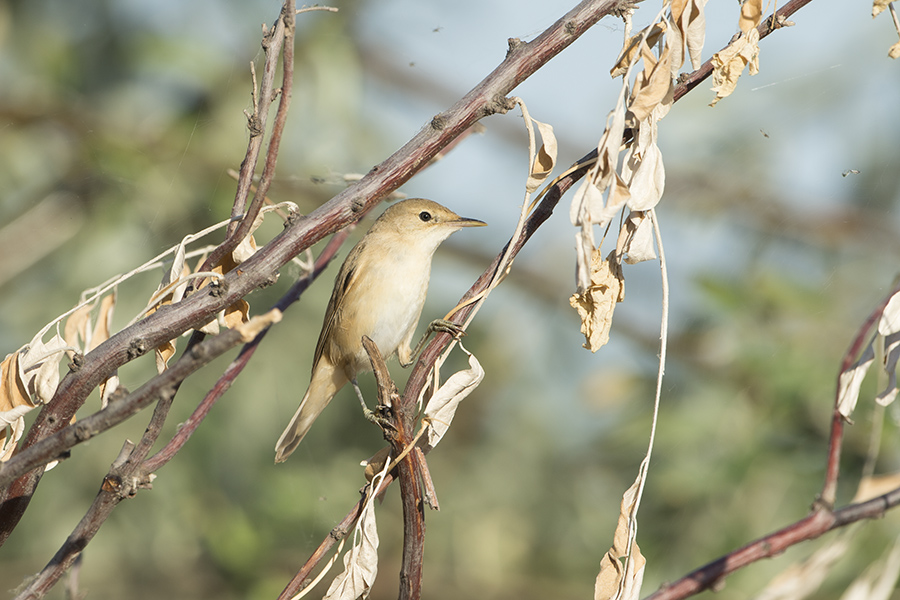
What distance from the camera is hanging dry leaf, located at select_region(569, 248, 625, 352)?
4.64 ft

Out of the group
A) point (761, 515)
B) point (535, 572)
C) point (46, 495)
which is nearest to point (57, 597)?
point (46, 495)

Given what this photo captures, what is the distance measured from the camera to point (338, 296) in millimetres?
3525

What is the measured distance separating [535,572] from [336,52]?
3288mm

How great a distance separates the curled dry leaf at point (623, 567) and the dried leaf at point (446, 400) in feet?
1.16

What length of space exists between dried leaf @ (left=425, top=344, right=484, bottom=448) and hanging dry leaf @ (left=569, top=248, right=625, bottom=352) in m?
0.22

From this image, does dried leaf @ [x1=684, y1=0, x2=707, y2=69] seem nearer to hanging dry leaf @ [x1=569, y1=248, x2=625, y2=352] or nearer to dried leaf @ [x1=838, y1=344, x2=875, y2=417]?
hanging dry leaf @ [x1=569, y1=248, x2=625, y2=352]

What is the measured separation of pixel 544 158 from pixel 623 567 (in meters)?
0.77

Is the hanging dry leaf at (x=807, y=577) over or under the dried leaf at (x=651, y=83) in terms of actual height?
under

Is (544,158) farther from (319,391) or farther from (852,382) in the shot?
(319,391)

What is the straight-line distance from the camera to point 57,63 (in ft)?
12.9

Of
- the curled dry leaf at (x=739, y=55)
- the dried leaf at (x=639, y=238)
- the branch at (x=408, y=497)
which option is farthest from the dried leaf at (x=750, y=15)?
the branch at (x=408, y=497)

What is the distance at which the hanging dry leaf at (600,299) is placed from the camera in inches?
55.7

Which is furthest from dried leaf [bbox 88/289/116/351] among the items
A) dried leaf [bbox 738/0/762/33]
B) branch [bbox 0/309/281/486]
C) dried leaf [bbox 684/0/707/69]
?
dried leaf [bbox 738/0/762/33]

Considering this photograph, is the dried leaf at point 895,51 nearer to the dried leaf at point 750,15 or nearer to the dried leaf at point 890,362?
the dried leaf at point 750,15
